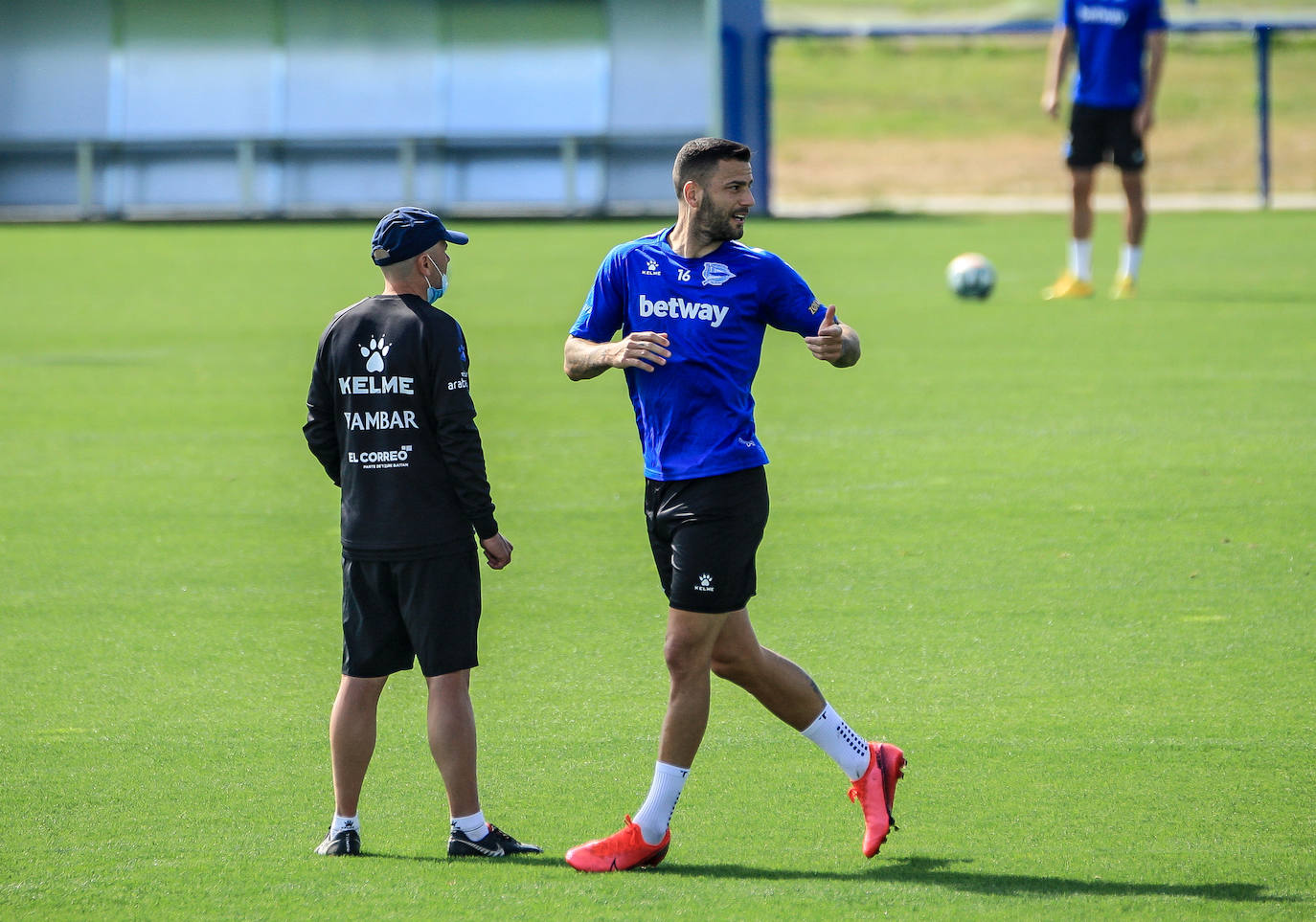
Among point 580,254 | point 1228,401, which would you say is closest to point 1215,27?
point 580,254

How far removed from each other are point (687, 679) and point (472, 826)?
67cm

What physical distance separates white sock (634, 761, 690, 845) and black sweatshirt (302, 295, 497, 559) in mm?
774

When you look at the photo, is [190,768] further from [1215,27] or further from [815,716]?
[1215,27]

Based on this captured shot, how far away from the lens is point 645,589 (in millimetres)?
7047

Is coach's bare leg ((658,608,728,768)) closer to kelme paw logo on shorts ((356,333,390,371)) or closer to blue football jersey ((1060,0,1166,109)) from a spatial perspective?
kelme paw logo on shorts ((356,333,390,371))

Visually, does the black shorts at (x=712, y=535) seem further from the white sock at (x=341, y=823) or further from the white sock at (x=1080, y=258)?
the white sock at (x=1080, y=258)

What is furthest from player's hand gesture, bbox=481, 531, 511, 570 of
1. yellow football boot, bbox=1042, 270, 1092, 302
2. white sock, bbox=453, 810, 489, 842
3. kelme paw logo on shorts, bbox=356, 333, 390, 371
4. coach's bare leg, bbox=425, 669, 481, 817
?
yellow football boot, bbox=1042, 270, 1092, 302

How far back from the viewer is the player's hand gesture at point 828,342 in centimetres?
452

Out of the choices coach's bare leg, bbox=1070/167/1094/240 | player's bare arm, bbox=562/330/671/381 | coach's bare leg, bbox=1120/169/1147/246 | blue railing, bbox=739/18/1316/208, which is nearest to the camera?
player's bare arm, bbox=562/330/671/381

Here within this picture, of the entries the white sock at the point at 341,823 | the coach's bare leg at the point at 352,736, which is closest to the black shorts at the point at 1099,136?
the coach's bare leg at the point at 352,736

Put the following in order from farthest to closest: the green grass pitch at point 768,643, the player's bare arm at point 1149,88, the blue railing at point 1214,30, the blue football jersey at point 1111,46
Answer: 1. the blue railing at point 1214,30
2. the blue football jersey at point 1111,46
3. the player's bare arm at point 1149,88
4. the green grass pitch at point 768,643

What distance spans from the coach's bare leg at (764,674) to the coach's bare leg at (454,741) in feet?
2.27

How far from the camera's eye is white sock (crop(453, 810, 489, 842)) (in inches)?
176

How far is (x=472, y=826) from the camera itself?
176 inches
